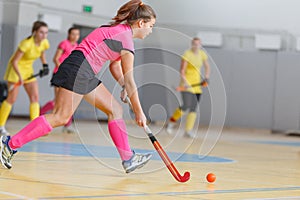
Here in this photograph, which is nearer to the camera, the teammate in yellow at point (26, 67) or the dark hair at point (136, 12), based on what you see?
the dark hair at point (136, 12)

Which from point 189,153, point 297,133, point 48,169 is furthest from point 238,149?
point 297,133

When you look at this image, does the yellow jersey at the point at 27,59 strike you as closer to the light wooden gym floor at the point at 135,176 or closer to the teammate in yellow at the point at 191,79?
the light wooden gym floor at the point at 135,176

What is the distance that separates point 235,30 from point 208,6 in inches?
28.5

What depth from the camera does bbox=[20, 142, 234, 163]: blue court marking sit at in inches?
229

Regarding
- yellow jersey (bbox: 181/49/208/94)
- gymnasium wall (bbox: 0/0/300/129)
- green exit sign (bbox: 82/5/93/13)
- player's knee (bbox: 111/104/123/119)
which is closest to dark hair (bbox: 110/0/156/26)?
player's knee (bbox: 111/104/123/119)

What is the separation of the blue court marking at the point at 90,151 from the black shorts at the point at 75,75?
5.27 ft

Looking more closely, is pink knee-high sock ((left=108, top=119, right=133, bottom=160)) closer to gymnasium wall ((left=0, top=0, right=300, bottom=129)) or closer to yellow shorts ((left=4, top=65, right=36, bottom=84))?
yellow shorts ((left=4, top=65, right=36, bottom=84))

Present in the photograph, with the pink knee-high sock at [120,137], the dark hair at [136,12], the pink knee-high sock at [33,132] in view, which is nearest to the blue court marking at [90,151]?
the pink knee-high sock at [120,137]

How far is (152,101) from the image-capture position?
13.7 m

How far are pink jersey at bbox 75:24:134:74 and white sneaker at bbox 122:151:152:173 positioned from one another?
583 millimetres

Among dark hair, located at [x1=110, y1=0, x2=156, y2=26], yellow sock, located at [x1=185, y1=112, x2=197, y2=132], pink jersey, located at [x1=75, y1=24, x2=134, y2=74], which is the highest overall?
dark hair, located at [x1=110, y1=0, x2=156, y2=26]

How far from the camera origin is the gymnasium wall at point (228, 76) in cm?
1269

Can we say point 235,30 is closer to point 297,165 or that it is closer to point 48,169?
point 297,165

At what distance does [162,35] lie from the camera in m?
13.4
